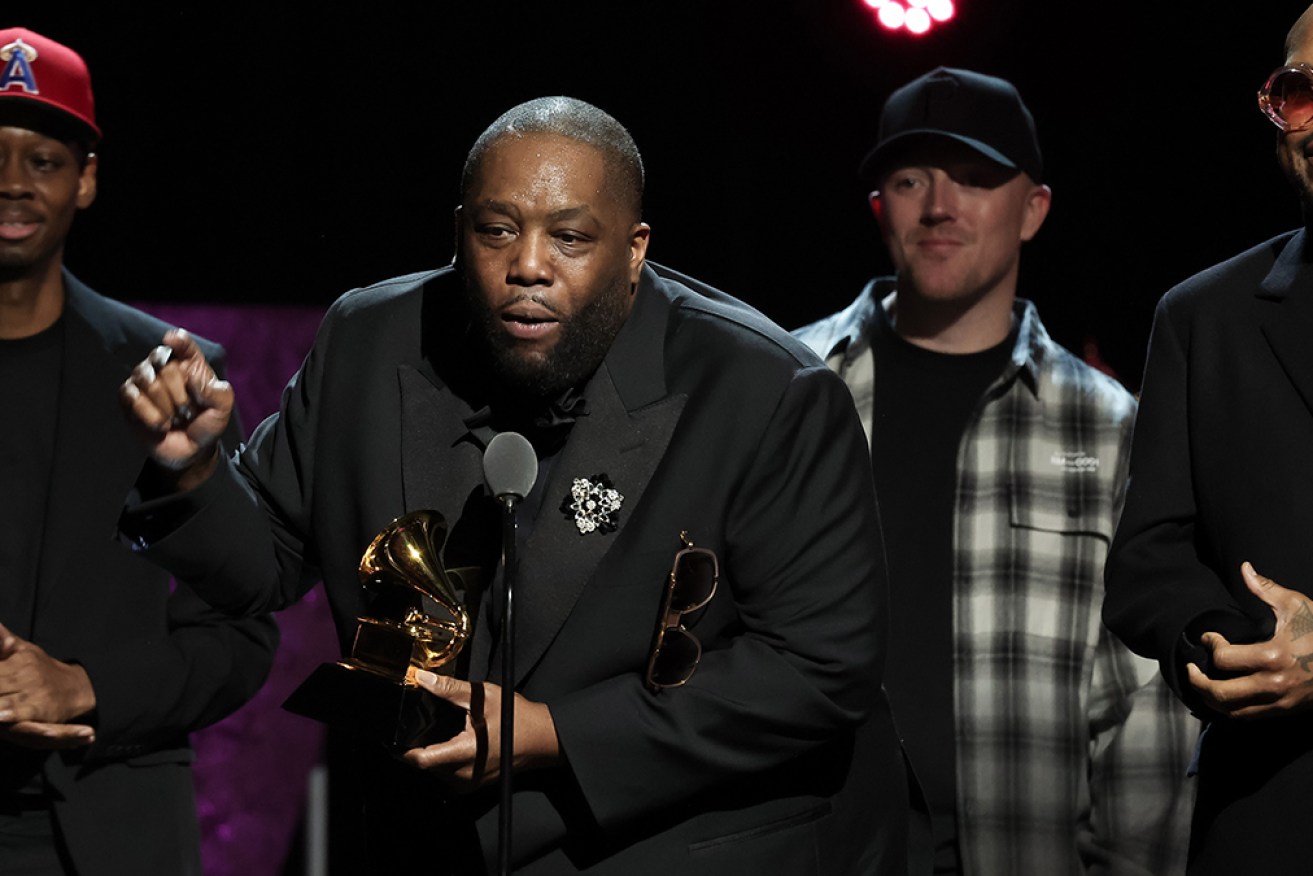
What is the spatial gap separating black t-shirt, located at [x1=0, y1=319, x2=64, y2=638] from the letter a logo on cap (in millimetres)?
484

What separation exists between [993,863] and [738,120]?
229 centimetres

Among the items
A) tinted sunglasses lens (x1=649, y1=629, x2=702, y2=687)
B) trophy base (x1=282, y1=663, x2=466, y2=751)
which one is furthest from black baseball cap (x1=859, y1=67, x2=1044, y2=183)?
trophy base (x1=282, y1=663, x2=466, y2=751)

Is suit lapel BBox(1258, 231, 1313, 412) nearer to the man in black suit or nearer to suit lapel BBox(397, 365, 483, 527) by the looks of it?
suit lapel BBox(397, 365, 483, 527)

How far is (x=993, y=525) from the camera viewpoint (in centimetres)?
411

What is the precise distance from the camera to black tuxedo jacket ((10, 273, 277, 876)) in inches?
145

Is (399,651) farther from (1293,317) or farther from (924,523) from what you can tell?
(924,523)

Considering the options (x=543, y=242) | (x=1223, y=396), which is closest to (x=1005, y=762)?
(x=1223, y=396)

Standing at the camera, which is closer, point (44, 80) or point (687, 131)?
point (44, 80)

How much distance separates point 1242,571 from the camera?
2.66 m

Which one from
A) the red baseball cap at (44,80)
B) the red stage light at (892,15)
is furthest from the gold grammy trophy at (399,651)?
the red stage light at (892,15)

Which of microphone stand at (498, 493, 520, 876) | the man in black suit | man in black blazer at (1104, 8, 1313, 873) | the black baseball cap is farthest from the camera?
→ the black baseball cap

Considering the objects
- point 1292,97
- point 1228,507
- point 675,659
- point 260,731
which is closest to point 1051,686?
point 1228,507

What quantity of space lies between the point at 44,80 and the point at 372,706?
6.54 feet

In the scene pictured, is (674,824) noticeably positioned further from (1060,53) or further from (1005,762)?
(1060,53)
